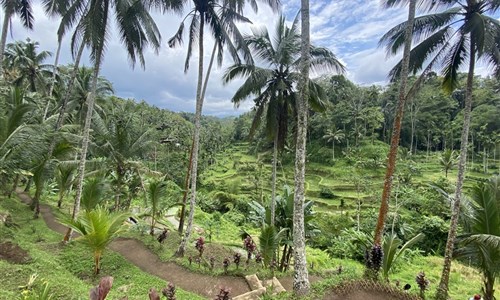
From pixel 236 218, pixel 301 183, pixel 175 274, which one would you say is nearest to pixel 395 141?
pixel 301 183

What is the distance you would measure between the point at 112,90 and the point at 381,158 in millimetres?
33036

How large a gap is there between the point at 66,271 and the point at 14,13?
950 cm

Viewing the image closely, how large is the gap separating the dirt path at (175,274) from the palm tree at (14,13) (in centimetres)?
759

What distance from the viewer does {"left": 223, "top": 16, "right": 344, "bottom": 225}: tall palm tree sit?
35.4 feet

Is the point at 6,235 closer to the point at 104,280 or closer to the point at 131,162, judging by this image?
the point at 131,162

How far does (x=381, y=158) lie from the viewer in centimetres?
3922

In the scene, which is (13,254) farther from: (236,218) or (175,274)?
(236,218)

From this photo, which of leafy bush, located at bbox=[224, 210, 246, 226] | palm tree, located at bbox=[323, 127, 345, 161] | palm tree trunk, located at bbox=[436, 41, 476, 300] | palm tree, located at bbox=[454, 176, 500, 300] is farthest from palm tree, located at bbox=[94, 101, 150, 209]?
palm tree, located at bbox=[323, 127, 345, 161]

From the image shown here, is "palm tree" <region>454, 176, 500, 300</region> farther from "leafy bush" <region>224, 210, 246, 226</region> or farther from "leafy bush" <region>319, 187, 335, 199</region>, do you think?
"leafy bush" <region>319, 187, 335, 199</region>

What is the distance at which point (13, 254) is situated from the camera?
694cm

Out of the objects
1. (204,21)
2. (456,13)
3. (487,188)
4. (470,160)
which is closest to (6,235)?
(204,21)

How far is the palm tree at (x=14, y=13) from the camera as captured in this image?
971 cm

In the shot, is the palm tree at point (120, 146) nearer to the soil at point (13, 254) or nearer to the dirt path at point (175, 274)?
the dirt path at point (175, 274)

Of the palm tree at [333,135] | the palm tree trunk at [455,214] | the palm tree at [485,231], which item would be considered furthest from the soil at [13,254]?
the palm tree at [333,135]
